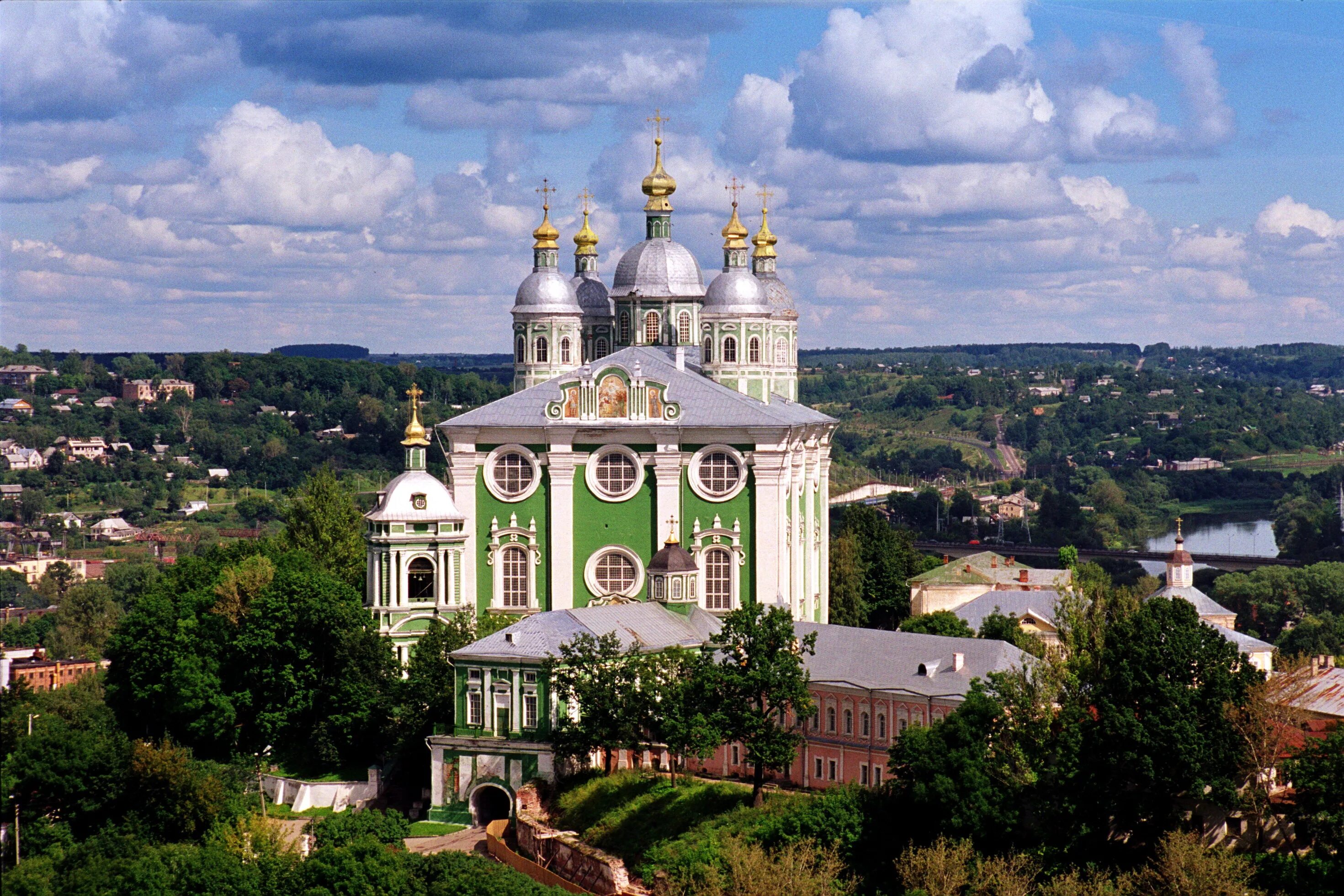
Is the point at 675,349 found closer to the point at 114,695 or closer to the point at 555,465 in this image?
the point at 555,465

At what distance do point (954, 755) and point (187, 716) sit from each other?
19.5 metres

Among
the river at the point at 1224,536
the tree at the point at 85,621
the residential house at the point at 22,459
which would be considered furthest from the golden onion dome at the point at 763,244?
the residential house at the point at 22,459

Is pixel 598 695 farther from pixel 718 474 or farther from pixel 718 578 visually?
pixel 718 474

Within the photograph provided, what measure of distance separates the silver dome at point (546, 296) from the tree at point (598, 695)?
1736 cm

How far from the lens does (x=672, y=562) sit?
56.1 meters

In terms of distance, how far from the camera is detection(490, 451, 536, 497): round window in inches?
2336

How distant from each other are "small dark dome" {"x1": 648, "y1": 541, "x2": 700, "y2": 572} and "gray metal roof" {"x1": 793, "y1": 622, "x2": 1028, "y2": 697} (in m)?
4.80

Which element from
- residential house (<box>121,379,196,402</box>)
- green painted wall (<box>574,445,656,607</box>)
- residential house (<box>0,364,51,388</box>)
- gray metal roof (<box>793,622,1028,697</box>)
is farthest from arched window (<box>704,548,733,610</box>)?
residential house (<box>121,379,196,402</box>)

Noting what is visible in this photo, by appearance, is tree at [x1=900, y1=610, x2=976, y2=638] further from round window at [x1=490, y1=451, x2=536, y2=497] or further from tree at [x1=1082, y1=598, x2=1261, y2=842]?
tree at [x1=1082, y1=598, x2=1261, y2=842]

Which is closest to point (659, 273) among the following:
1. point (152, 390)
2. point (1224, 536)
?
point (1224, 536)

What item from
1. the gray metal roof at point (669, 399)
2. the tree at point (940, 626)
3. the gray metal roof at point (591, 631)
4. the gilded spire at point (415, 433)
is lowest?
the tree at point (940, 626)

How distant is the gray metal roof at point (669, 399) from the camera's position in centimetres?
5844

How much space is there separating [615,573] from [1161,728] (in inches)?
736

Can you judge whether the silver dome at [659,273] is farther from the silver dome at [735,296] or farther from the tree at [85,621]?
the tree at [85,621]
